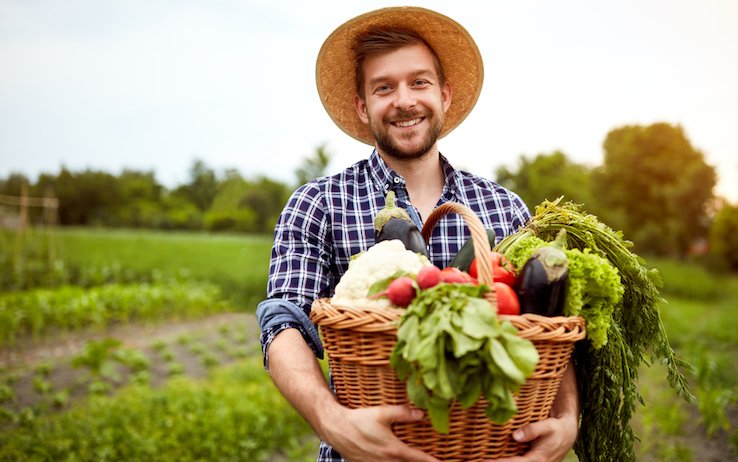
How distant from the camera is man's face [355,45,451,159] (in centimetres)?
229

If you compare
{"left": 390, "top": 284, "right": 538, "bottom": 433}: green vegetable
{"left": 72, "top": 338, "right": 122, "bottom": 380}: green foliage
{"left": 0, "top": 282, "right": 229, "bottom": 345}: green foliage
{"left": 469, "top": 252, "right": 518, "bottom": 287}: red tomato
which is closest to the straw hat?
{"left": 469, "top": 252, "right": 518, "bottom": 287}: red tomato

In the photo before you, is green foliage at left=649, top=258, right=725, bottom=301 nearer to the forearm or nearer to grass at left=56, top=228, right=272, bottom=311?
grass at left=56, top=228, right=272, bottom=311

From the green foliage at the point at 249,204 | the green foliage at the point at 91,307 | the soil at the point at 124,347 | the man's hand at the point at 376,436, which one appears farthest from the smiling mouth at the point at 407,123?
the green foliage at the point at 249,204

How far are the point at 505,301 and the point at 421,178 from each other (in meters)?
1.06

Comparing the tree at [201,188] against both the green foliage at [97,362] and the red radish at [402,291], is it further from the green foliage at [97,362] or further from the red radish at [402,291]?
the red radish at [402,291]

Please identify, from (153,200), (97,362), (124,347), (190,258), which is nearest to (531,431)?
(97,362)

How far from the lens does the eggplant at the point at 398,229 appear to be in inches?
70.8

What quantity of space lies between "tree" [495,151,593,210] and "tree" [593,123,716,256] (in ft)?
3.64

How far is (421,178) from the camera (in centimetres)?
251

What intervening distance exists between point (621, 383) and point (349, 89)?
1.73 meters

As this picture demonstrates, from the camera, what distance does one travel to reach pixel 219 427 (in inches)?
213

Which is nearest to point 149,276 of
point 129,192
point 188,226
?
point 188,226

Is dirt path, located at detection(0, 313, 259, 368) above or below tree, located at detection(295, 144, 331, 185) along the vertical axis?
below

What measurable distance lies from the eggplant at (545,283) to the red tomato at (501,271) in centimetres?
6
